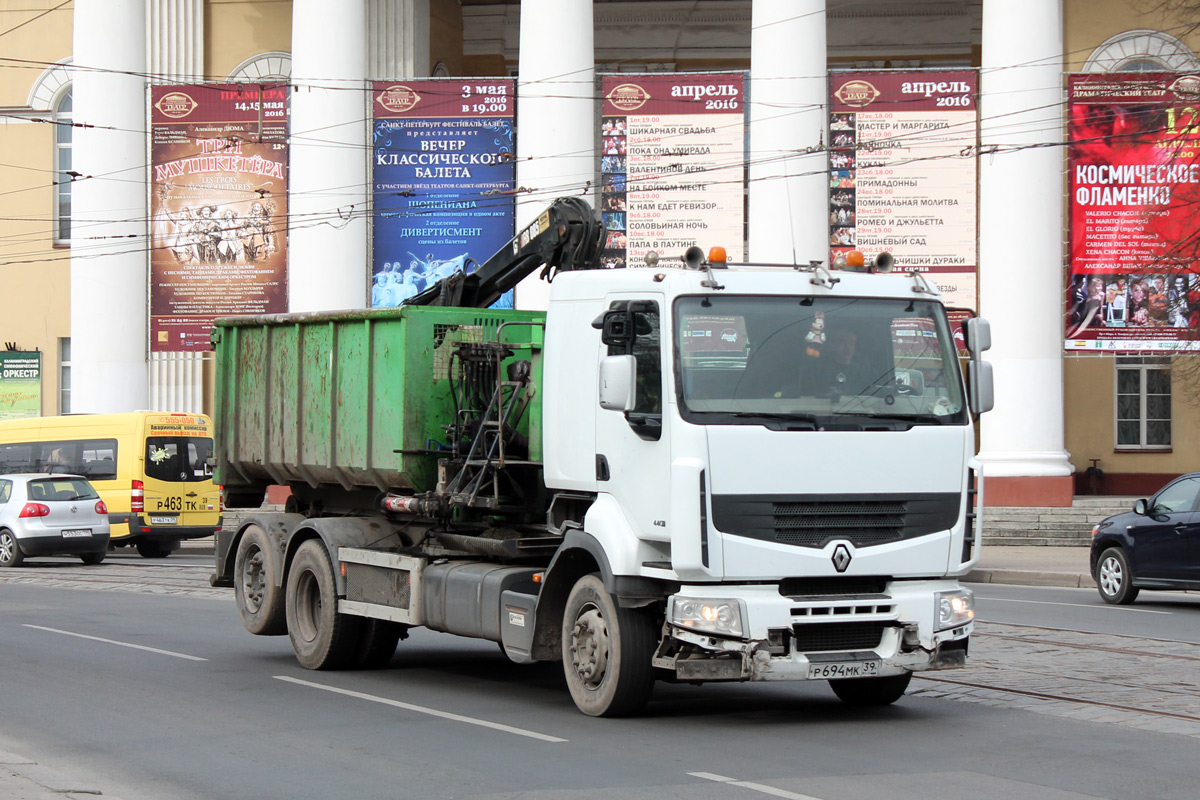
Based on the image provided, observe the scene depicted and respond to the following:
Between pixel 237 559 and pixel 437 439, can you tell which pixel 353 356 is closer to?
pixel 437 439

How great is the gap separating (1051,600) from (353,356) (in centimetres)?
1017

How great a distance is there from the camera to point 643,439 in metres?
9.45

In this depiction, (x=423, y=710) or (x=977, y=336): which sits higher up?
(x=977, y=336)

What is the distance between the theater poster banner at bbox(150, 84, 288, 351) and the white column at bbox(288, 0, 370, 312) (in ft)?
1.37

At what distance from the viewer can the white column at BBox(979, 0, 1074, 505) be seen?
29391 mm

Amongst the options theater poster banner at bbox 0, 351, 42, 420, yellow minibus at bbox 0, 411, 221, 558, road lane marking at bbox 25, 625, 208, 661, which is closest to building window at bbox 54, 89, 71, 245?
theater poster banner at bbox 0, 351, 42, 420

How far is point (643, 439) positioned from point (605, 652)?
1.32 meters

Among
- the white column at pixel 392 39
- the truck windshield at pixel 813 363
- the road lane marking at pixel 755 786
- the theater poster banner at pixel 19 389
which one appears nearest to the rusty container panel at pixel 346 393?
the truck windshield at pixel 813 363

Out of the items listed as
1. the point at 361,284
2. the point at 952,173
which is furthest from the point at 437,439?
the point at 361,284

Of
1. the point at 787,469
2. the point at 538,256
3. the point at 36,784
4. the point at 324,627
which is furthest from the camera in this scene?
the point at 538,256

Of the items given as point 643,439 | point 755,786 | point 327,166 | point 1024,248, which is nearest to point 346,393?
point 643,439

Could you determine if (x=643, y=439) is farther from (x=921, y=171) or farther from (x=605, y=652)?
(x=921, y=171)

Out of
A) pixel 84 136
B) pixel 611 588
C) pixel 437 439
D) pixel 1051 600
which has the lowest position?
pixel 1051 600

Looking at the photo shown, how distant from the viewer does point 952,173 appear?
28141mm
